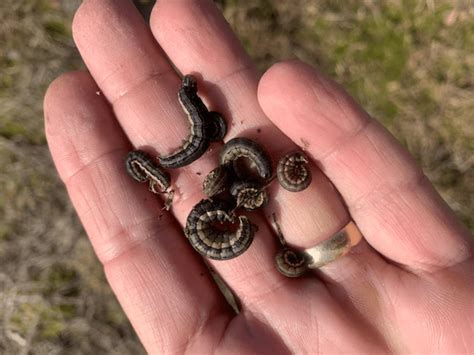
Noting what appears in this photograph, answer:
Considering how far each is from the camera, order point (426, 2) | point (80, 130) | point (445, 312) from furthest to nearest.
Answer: point (426, 2) < point (80, 130) < point (445, 312)

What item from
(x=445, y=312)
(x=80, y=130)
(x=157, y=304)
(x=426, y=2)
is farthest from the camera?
(x=426, y=2)

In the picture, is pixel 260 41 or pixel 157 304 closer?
pixel 157 304

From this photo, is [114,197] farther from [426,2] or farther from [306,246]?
[426,2]

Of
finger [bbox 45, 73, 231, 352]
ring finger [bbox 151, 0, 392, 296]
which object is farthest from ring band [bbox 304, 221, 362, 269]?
finger [bbox 45, 73, 231, 352]

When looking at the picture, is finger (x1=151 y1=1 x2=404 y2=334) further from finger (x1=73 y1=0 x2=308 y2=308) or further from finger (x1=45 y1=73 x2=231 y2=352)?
finger (x1=45 y1=73 x2=231 y2=352)

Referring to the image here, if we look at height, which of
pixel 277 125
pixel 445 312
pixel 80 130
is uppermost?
pixel 80 130

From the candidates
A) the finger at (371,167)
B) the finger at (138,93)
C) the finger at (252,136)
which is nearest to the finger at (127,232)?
the finger at (138,93)

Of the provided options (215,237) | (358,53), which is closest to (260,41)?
(358,53)
